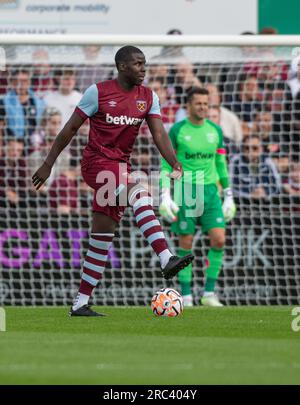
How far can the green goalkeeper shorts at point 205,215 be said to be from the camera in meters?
13.4

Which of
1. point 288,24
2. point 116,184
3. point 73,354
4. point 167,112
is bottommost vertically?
point 73,354

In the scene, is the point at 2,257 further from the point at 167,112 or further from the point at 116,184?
the point at 116,184

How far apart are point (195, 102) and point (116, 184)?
10.7 ft

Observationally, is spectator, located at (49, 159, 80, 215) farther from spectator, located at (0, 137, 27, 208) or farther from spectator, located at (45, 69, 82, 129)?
spectator, located at (45, 69, 82, 129)

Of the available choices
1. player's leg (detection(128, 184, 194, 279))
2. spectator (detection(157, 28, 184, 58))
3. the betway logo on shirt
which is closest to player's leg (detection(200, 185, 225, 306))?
the betway logo on shirt

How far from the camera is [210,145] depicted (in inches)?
534

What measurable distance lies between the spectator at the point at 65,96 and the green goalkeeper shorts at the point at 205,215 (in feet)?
8.66

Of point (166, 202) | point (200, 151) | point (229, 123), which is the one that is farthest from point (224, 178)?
point (229, 123)

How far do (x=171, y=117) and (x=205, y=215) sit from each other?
7.60 ft

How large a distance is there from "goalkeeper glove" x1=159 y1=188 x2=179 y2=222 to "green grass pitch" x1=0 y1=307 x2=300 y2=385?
176cm

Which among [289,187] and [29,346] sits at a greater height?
[289,187]
